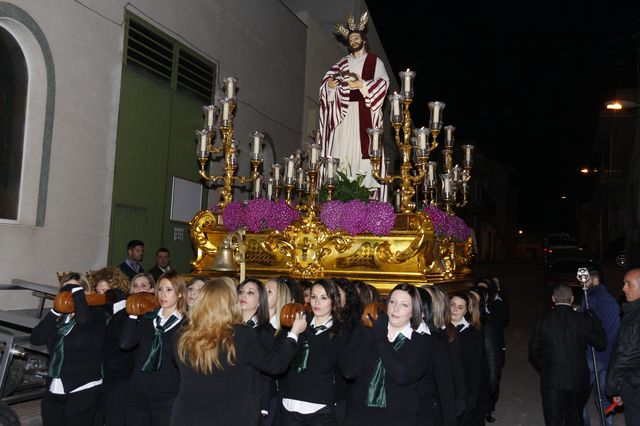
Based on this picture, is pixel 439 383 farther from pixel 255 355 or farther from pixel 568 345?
pixel 568 345

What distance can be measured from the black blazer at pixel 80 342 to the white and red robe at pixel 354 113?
4.53 m

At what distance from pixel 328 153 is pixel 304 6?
12.8m

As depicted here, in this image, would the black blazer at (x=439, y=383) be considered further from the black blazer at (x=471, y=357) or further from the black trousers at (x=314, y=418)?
the black blazer at (x=471, y=357)

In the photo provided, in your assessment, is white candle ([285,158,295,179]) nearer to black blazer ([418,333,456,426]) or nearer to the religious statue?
the religious statue

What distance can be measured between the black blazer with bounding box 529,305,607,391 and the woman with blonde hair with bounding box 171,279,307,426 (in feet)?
12.3

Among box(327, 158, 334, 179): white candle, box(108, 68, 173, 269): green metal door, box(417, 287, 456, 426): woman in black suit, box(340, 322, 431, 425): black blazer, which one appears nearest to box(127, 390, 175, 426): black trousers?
box(340, 322, 431, 425): black blazer

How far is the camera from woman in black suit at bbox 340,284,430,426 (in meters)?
4.38

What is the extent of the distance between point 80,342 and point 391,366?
2565 mm

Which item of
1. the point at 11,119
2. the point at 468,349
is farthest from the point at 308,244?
the point at 11,119

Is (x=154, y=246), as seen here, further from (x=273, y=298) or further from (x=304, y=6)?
(x=304, y=6)

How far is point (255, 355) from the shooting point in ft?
13.0

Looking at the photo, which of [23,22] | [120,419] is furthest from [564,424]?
[23,22]

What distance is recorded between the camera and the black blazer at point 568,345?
6.62 metres

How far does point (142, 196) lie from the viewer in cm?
1145
